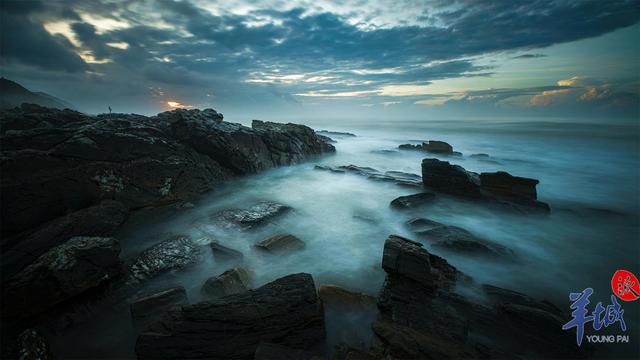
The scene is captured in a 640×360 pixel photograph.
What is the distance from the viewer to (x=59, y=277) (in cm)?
482

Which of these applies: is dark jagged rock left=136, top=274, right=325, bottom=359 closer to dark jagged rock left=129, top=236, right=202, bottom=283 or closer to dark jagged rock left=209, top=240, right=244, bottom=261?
dark jagged rock left=129, top=236, right=202, bottom=283

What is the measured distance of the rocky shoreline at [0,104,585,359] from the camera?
4.10 metres

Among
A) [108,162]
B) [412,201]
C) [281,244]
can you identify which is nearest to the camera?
[281,244]

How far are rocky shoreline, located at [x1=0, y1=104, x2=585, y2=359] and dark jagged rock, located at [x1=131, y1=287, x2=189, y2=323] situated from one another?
0.02m

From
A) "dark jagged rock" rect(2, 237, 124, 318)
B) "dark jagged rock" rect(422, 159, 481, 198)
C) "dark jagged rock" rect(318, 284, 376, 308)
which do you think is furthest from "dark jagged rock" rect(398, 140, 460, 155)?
"dark jagged rock" rect(2, 237, 124, 318)

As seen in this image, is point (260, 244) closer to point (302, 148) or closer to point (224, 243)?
point (224, 243)

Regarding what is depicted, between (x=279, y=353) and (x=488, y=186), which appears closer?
(x=279, y=353)

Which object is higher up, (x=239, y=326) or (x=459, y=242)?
(x=239, y=326)

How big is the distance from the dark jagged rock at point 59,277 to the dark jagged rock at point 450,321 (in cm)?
587

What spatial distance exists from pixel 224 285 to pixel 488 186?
1270 cm

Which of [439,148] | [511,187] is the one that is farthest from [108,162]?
[439,148]

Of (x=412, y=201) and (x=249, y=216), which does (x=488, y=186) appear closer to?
(x=412, y=201)

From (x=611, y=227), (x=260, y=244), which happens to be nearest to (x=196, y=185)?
(x=260, y=244)

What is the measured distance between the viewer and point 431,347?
3902mm
